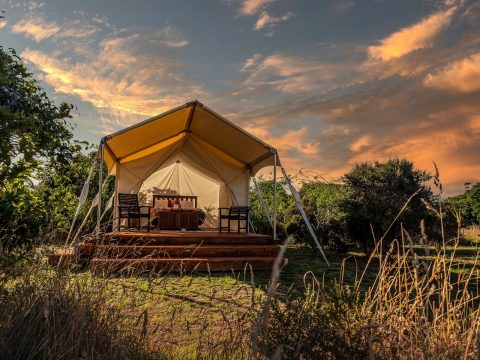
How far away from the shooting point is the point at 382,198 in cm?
1038

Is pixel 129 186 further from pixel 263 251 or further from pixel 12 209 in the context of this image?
pixel 12 209

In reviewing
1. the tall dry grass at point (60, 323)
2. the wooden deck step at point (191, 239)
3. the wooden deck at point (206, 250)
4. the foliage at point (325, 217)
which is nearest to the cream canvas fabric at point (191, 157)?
the foliage at point (325, 217)

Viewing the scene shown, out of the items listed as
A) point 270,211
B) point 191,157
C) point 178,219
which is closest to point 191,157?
point 191,157

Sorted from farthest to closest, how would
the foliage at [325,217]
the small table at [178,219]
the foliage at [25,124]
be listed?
the small table at [178,219] → the foliage at [325,217] → the foliage at [25,124]

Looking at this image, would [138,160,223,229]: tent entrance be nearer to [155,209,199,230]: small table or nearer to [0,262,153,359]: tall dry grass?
[155,209,199,230]: small table

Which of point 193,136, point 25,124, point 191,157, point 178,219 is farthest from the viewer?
point 191,157

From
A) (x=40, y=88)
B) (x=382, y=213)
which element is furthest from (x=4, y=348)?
(x=382, y=213)

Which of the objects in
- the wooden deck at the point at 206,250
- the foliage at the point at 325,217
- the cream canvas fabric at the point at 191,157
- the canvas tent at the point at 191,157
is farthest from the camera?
the foliage at the point at 325,217

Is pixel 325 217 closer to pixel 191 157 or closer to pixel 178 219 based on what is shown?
pixel 178 219

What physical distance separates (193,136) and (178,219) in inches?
102

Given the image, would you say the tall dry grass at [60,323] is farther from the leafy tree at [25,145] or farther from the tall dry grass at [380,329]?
the leafy tree at [25,145]

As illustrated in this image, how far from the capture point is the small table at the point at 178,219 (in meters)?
11.8

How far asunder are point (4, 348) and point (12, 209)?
15.0 ft

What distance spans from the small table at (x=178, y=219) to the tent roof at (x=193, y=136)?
79.0 inches
